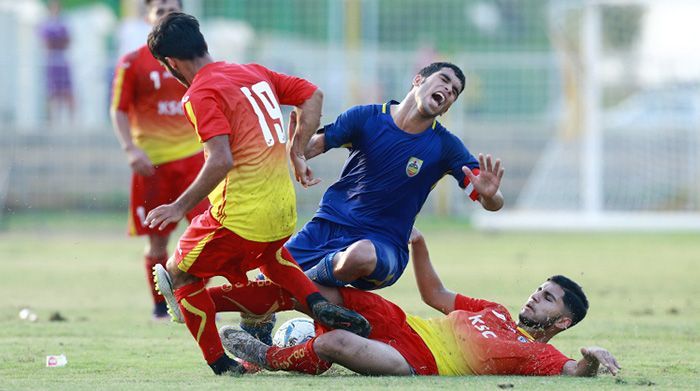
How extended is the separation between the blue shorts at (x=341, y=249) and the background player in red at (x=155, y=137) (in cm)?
265

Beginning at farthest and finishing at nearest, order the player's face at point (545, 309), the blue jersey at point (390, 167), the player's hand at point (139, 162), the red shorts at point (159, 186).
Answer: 1. the red shorts at point (159, 186)
2. the player's hand at point (139, 162)
3. the blue jersey at point (390, 167)
4. the player's face at point (545, 309)

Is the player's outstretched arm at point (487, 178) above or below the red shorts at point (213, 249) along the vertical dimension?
above

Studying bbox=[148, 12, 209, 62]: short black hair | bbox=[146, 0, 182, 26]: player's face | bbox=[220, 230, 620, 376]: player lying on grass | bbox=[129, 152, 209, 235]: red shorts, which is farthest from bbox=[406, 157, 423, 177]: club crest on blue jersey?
bbox=[129, 152, 209, 235]: red shorts

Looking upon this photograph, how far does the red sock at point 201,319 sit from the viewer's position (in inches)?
272

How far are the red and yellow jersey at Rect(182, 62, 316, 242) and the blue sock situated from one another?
0.50 metres

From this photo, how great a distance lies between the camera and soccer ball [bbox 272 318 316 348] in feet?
24.0

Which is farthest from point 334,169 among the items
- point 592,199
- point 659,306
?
point 659,306

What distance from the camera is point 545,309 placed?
720cm

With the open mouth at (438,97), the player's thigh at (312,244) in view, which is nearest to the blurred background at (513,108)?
the player's thigh at (312,244)

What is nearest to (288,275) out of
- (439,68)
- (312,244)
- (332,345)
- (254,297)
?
(254,297)

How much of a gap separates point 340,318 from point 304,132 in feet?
3.74

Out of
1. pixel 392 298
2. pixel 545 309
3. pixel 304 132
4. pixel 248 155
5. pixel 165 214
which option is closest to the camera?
pixel 165 214

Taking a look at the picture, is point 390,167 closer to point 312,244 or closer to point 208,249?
point 312,244

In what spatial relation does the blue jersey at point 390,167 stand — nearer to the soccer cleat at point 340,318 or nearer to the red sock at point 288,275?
the red sock at point 288,275
